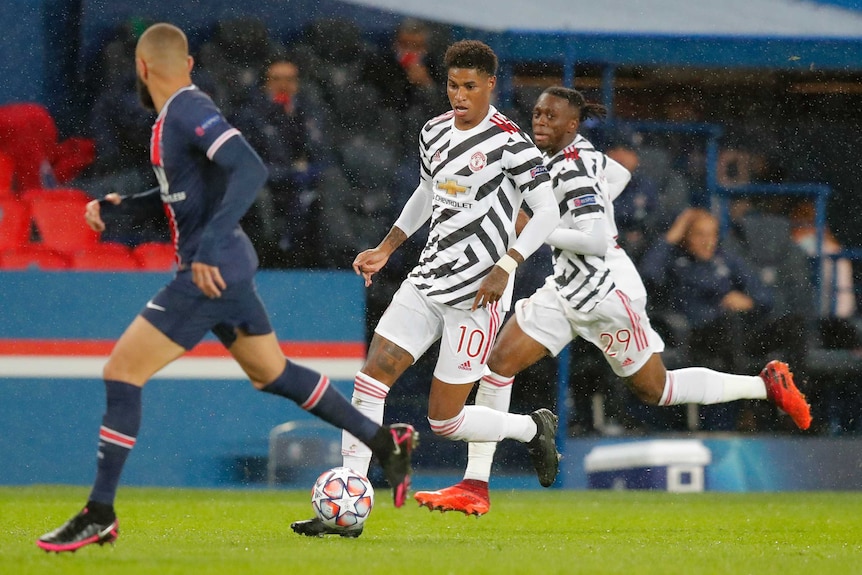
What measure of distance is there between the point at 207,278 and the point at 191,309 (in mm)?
184

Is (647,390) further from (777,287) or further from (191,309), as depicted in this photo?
(777,287)

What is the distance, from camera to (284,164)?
10.4m

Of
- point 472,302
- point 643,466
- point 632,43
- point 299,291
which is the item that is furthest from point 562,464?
point 472,302

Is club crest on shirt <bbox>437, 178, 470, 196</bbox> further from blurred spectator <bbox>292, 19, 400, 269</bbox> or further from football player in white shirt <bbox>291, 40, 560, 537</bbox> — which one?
blurred spectator <bbox>292, 19, 400, 269</bbox>

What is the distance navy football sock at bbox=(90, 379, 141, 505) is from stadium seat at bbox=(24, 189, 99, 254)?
4921mm

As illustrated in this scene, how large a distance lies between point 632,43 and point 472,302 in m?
4.59

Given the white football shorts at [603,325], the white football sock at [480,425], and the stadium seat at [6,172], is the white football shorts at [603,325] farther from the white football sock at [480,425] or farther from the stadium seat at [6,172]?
the stadium seat at [6,172]

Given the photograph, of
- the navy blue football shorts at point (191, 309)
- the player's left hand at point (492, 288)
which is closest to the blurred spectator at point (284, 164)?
the player's left hand at point (492, 288)

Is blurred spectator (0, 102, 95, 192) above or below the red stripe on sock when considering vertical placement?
above

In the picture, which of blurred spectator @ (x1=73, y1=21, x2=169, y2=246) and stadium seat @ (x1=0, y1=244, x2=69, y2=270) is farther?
blurred spectator @ (x1=73, y1=21, x2=169, y2=246)

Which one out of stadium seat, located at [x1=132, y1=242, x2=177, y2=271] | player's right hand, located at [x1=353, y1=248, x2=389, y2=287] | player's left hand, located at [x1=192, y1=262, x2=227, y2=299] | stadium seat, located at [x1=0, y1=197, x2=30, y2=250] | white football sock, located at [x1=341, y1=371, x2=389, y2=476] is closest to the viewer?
player's left hand, located at [x1=192, y1=262, x2=227, y2=299]

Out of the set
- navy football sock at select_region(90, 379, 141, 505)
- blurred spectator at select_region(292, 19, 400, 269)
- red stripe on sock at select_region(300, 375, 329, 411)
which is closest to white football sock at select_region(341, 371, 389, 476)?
red stripe on sock at select_region(300, 375, 329, 411)

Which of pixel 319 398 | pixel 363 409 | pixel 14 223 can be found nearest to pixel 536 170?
pixel 363 409

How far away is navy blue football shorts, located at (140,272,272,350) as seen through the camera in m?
5.22
